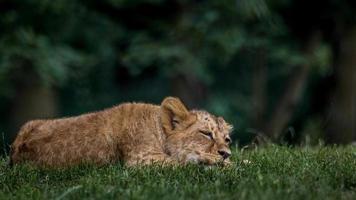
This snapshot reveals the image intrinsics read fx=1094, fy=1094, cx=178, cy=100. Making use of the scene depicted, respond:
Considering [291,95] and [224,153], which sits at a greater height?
[291,95]

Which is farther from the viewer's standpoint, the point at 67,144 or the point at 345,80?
the point at 345,80

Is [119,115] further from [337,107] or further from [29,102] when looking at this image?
[29,102]

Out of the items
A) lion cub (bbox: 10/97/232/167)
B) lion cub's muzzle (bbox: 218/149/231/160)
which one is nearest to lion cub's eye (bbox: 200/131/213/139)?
lion cub (bbox: 10/97/232/167)

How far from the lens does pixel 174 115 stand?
9.91 m

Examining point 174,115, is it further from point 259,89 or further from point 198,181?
point 259,89

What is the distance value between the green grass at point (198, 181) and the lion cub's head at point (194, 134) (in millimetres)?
255

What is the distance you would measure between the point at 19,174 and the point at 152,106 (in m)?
1.52

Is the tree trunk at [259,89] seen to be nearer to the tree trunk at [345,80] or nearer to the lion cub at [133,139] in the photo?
the tree trunk at [345,80]

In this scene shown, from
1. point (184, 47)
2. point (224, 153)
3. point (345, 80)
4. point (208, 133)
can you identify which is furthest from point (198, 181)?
point (184, 47)

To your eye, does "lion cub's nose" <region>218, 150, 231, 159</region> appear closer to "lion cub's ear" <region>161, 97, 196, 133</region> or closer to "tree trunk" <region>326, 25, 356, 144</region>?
"lion cub's ear" <region>161, 97, 196, 133</region>

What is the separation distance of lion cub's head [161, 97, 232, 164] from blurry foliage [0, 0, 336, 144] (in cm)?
807

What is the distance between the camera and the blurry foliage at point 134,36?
65.1ft

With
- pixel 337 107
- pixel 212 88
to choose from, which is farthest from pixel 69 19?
pixel 212 88

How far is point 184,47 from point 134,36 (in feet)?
4.52
